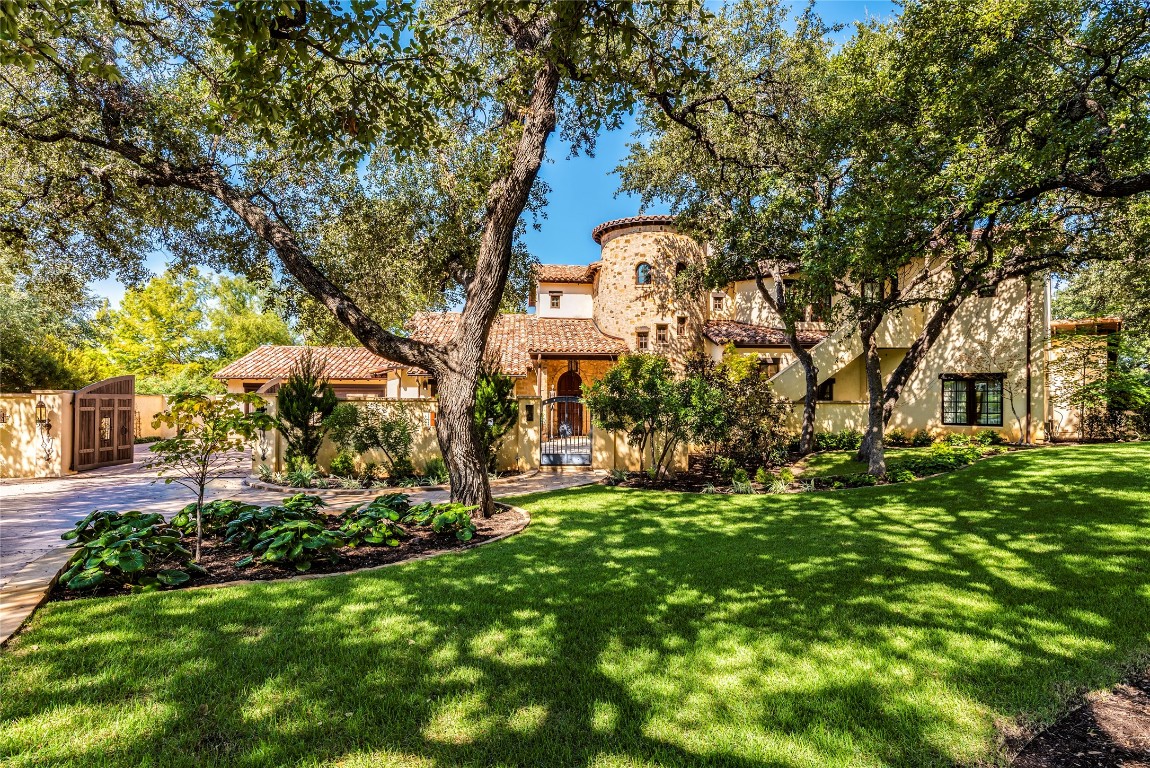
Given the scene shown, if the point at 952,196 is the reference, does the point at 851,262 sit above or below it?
below

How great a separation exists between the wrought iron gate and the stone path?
2.60 feet

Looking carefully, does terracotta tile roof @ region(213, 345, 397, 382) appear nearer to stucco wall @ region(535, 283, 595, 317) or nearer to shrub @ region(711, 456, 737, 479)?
stucco wall @ region(535, 283, 595, 317)

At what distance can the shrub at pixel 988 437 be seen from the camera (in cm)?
1515

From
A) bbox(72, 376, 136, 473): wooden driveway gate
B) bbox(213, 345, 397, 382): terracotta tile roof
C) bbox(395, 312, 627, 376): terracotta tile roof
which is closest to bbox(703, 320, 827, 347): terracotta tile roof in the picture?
bbox(395, 312, 627, 376): terracotta tile roof

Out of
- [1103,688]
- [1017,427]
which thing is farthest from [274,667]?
[1017,427]

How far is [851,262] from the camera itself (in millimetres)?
7902

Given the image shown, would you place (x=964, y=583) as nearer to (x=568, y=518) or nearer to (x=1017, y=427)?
(x=568, y=518)

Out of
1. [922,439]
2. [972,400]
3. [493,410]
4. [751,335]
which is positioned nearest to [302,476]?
[493,410]

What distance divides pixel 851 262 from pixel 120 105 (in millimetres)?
11462

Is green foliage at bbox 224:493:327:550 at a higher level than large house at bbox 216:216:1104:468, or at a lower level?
lower

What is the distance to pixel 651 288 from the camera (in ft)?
65.8

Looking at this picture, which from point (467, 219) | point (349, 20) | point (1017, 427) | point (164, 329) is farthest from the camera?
point (164, 329)

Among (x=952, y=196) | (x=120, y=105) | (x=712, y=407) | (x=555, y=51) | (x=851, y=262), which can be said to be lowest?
(x=712, y=407)

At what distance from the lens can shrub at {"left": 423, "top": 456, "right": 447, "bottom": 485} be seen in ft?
37.7
